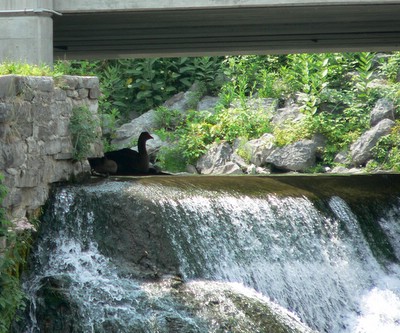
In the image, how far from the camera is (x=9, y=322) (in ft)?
33.4

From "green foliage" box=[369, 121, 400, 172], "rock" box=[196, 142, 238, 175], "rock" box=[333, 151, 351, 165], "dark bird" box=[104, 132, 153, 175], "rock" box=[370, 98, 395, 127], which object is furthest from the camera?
"rock" box=[196, 142, 238, 175]

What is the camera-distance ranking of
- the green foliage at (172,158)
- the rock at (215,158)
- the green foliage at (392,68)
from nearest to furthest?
the rock at (215,158)
the green foliage at (172,158)
the green foliage at (392,68)

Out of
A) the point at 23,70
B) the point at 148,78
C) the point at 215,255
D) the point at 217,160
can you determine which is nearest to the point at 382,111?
the point at 217,160

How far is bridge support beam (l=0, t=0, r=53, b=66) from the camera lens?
13.3 m

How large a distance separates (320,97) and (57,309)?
41.4 ft

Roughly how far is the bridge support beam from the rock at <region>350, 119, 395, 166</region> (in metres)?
8.54

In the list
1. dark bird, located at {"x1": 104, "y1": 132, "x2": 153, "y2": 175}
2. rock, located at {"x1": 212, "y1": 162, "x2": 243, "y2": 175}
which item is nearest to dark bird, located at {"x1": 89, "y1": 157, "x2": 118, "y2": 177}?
dark bird, located at {"x1": 104, "y1": 132, "x2": 153, "y2": 175}

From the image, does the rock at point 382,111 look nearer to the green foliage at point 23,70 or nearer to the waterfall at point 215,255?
the waterfall at point 215,255

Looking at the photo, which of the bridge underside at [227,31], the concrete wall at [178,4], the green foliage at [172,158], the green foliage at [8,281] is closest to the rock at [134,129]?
the green foliage at [172,158]

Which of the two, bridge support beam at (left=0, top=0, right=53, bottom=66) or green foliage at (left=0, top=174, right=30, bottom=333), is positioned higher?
bridge support beam at (left=0, top=0, right=53, bottom=66)

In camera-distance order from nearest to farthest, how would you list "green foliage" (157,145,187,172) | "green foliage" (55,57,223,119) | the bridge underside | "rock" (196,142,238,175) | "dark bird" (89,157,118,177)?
"dark bird" (89,157,118,177)
the bridge underside
"rock" (196,142,238,175)
"green foliage" (157,145,187,172)
"green foliage" (55,57,223,119)

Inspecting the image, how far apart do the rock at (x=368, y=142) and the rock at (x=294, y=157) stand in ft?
2.61

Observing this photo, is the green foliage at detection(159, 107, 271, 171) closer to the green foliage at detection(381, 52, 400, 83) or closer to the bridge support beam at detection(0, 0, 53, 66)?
the green foliage at detection(381, 52, 400, 83)

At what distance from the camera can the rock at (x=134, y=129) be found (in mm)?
23109
